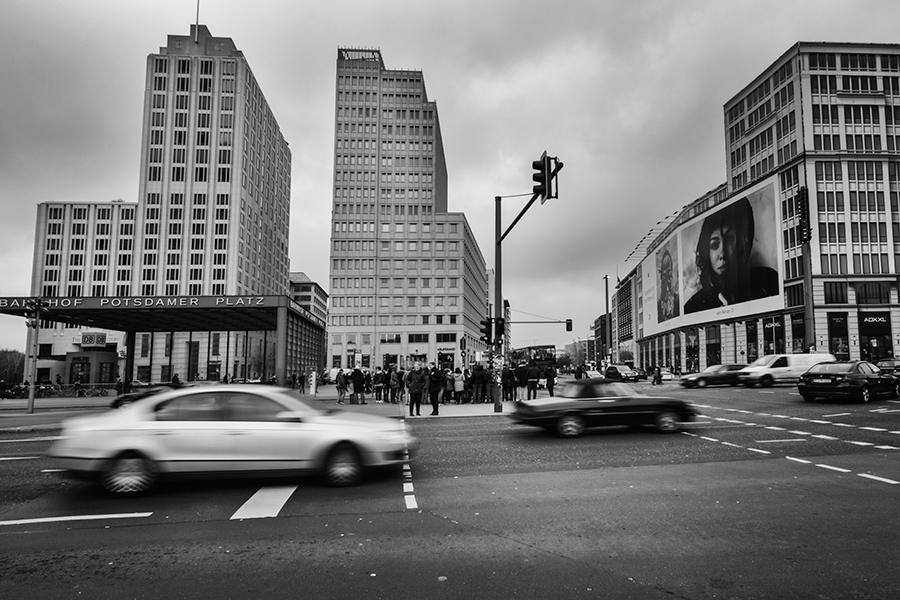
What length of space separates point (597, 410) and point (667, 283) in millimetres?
81354

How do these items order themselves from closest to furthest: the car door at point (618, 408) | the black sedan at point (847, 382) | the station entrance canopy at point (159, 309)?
the car door at point (618, 408) < the black sedan at point (847, 382) < the station entrance canopy at point (159, 309)

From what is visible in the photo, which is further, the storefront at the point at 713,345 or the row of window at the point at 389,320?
the row of window at the point at 389,320

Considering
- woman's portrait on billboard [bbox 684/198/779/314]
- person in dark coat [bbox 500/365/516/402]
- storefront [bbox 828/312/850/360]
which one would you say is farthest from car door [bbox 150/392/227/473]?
woman's portrait on billboard [bbox 684/198/779/314]

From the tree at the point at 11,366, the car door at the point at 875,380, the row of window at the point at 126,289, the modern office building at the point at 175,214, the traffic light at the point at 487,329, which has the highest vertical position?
the modern office building at the point at 175,214

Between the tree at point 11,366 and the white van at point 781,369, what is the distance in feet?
369

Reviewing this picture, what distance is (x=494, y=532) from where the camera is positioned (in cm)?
568

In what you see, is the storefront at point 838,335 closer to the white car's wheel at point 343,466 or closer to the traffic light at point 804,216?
the traffic light at point 804,216

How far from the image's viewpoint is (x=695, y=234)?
249 feet

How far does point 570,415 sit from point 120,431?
8519mm

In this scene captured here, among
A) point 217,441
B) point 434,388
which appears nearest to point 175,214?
point 434,388

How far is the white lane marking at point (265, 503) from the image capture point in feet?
21.1

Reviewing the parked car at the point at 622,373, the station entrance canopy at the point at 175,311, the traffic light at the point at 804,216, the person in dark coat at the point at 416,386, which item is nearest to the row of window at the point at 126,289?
the station entrance canopy at the point at 175,311

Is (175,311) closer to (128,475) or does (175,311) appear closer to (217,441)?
(128,475)

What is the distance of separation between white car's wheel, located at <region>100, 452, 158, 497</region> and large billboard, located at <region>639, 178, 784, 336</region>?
212 feet
